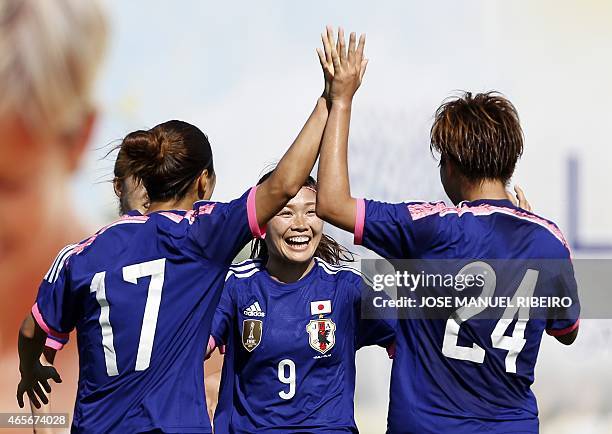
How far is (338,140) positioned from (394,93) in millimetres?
2772

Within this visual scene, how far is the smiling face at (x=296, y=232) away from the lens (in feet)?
12.1

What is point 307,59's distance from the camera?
543cm

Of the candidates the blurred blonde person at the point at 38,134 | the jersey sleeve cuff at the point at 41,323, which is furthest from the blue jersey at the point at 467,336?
the blurred blonde person at the point at 38,134

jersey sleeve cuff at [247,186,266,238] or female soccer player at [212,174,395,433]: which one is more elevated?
jersey sleeve cuff at [247,186,266,238]

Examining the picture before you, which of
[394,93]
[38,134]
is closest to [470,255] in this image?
[394,93]

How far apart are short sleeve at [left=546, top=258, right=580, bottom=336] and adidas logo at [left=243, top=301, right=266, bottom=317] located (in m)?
1.06

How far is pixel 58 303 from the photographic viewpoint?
9.60 ft

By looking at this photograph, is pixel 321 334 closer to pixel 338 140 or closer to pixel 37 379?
pixel 37 379

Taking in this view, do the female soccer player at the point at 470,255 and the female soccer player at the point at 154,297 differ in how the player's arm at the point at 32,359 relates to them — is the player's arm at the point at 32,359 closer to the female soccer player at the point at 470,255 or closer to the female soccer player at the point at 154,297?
Answer: the female soccer player at the point at 154,297

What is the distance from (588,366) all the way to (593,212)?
0.81 m

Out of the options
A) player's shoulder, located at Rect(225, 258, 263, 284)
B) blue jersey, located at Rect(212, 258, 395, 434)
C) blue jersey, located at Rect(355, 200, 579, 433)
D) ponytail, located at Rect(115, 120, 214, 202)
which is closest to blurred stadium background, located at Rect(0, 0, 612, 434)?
player's shoulder, located at Rect(225, 258, 263, 284)

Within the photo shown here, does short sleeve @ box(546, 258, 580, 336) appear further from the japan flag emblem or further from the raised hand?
the raised hand

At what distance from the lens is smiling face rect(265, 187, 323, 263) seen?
12.1 ft

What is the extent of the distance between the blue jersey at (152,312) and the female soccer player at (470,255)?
1.23ft
